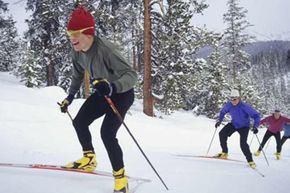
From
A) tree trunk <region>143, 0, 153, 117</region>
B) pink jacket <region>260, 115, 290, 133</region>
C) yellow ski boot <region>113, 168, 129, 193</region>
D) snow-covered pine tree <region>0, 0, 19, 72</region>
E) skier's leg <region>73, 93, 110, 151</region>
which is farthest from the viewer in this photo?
snow-covered pine tree <region>0, 0, 19, 72</region>

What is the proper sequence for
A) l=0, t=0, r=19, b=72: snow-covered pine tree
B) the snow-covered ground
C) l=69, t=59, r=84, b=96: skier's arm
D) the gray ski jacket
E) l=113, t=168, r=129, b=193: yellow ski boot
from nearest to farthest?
1. the gray ski jacket
2. l=113, t=168, r=129, b=193: yellow ski boot
3. the snow-covered ground
4. l=69, t=59, r=84, b=96: skier's arm
5. l=0, t=0, r=19, b=72: snow-covered pine tree

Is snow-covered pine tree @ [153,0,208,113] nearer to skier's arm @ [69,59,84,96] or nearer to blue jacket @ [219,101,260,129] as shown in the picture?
blue jacket @ [219,101,260,129]

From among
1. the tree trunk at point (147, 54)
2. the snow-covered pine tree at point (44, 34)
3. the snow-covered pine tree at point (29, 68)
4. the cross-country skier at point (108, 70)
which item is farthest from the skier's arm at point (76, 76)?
the snow-covered pine tree at point (29, 68)

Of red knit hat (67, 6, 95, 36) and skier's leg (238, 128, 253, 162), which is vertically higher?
red knit hat (67, 6, 95, 36)

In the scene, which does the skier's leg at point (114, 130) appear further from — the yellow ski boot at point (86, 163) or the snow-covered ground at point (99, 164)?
the yellow ski boot at point (86, 163)

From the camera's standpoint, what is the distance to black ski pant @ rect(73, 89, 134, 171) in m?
4.20

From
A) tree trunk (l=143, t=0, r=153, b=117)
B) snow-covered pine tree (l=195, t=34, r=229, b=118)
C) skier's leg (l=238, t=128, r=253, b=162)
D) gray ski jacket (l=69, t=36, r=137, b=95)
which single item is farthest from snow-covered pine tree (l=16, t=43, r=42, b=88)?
gray ski jacket (l=69, t=36, r=137, b=95)

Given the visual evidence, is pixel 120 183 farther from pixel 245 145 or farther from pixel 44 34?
pixel 44 34

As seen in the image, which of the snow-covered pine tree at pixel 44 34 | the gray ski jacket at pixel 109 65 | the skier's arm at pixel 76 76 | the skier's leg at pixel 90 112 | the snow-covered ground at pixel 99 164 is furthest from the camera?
the snow-covered pine tree at pixel 44 34

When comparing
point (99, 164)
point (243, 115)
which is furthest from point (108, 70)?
point (243, 115)

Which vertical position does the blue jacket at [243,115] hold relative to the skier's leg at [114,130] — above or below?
below

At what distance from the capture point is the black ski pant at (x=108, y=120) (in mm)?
4203

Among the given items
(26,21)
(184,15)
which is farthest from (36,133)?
(26,21)

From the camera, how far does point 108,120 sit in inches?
169
